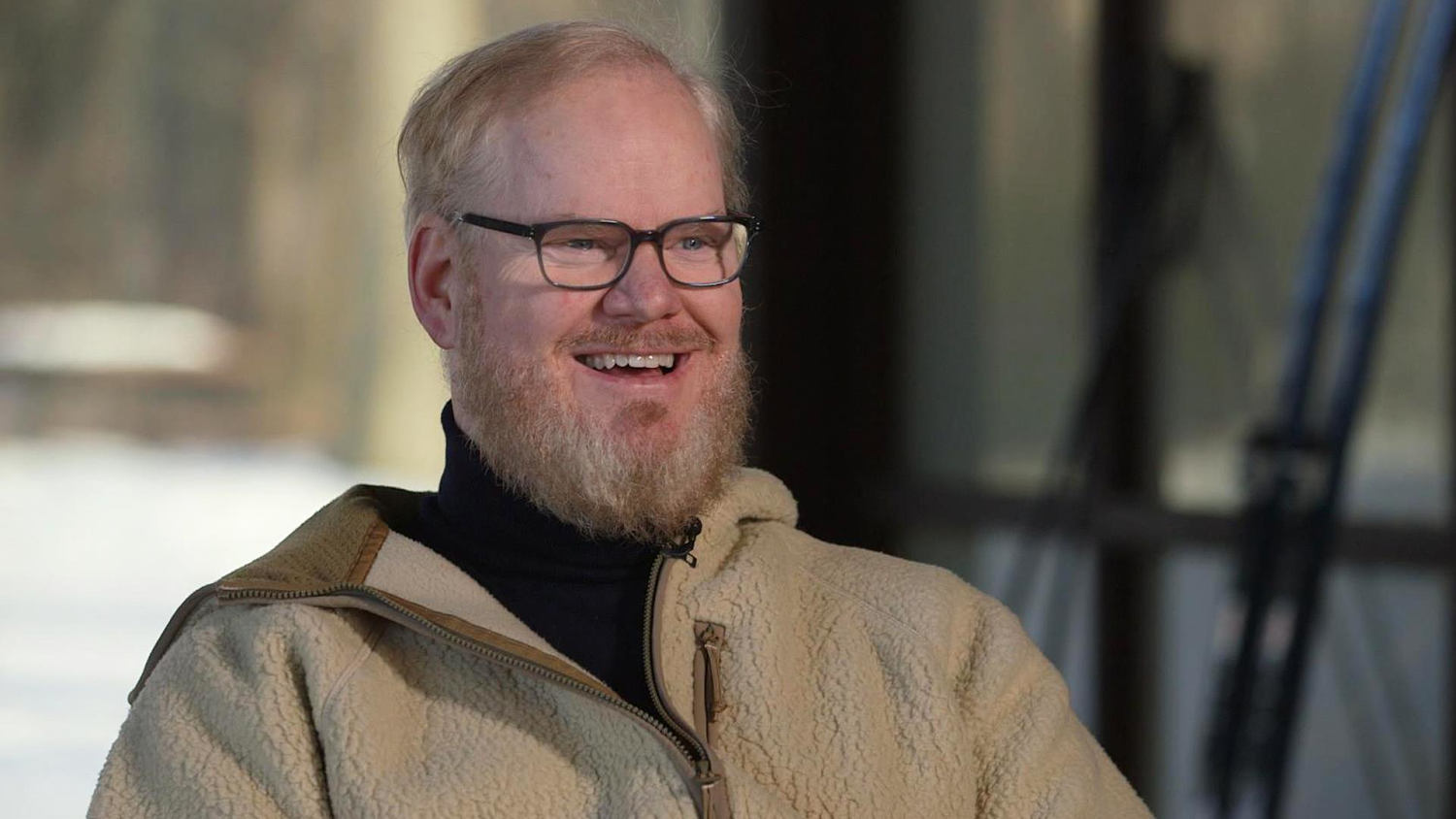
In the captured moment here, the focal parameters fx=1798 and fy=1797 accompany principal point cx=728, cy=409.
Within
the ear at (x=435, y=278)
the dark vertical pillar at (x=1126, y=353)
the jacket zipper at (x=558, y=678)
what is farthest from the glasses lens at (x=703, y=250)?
the dark vertical pillar at (x=1126, y=353)

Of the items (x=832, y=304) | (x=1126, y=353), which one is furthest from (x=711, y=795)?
(x=832, y=304)

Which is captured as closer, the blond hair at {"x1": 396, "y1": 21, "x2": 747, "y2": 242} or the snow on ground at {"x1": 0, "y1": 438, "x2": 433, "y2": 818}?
the blond hair at {"x1": 396, "y1": 21, "x2": 747, "y2": 242}

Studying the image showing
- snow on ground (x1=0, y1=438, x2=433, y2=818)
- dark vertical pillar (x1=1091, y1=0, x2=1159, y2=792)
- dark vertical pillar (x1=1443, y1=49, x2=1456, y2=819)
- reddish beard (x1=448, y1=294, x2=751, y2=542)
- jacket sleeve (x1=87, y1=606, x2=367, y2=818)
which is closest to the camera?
jacket sleeve (x1=87, y1=606, x2=367, y2=818)

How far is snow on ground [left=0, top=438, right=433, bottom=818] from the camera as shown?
3.24m

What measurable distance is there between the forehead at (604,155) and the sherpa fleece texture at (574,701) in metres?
0.25

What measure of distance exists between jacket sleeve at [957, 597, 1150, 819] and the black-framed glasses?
0.34m

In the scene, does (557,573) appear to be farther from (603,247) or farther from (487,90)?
(487,90)

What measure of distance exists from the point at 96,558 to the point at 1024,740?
8.04ft

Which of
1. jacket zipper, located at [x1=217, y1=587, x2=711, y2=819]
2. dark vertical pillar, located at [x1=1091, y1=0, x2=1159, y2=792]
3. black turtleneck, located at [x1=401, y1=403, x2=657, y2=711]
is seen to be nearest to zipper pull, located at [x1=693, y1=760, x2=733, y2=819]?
jacket zipper, located at [x1=217, y1=587, x2=711, y2=819]

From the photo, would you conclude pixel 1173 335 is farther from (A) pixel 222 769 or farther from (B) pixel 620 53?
(A) pixel 222 769

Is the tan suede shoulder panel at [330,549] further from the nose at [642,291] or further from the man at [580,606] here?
the nose at [642,291]

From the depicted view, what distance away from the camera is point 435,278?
A: 1.35 meters

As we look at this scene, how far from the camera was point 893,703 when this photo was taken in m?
1.28

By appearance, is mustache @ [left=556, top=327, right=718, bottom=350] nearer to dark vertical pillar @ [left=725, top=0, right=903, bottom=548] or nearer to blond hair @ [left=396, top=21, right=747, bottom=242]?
blond hair @ [left=396, top=21, right=747, bottom=242]
